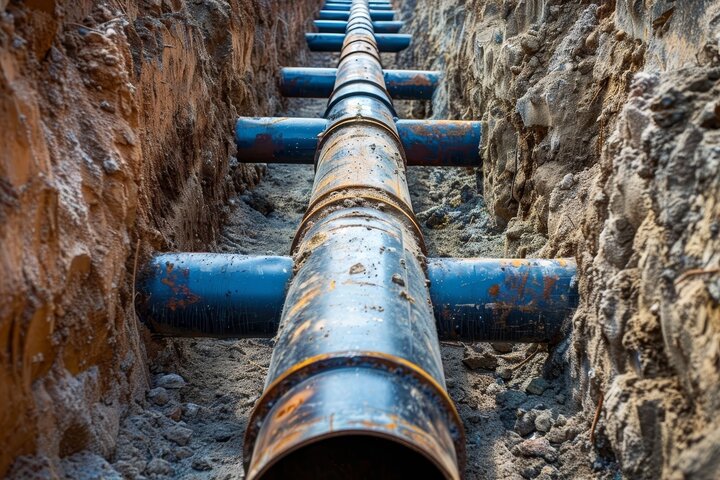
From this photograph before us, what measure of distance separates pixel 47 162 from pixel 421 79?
17.5 ft

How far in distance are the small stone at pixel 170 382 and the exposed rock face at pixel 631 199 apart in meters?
1.88

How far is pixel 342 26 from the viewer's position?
10.6m

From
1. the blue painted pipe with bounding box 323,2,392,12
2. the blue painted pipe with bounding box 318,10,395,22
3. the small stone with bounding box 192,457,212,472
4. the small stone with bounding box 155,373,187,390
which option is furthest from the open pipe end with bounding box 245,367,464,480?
the blue painted pipe with bounding box 323,2,392,12

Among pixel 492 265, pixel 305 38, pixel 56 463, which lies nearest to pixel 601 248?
pixel 492 265

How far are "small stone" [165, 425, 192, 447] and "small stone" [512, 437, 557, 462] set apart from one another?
144 cm

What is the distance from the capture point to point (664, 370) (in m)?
2.17

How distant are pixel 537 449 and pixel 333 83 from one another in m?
4.98

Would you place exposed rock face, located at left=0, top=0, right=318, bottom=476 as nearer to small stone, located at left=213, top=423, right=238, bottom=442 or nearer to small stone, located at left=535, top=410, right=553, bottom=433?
small stone, located at left=213, top=423, right=238, bottom=442

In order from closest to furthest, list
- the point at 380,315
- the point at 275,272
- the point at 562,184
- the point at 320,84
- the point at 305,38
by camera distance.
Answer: the point at 380,315 < the point at 275,272 < the point at 562,184 < the point at 320,84 < the point at 305,38

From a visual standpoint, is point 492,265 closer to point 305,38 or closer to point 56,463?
point 56,463

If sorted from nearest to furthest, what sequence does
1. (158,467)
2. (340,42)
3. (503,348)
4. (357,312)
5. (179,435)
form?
Answer: (357,312) → (158,467) → (179,435) → (503,348) → (340,42)

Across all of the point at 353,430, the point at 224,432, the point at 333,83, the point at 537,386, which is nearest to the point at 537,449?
the point at 537,386

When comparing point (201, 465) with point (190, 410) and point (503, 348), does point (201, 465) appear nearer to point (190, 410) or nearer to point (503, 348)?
point (190, 410)

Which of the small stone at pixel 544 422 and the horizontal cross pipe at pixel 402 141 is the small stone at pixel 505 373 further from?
the horizontal cross pipe at pixel 402 141
